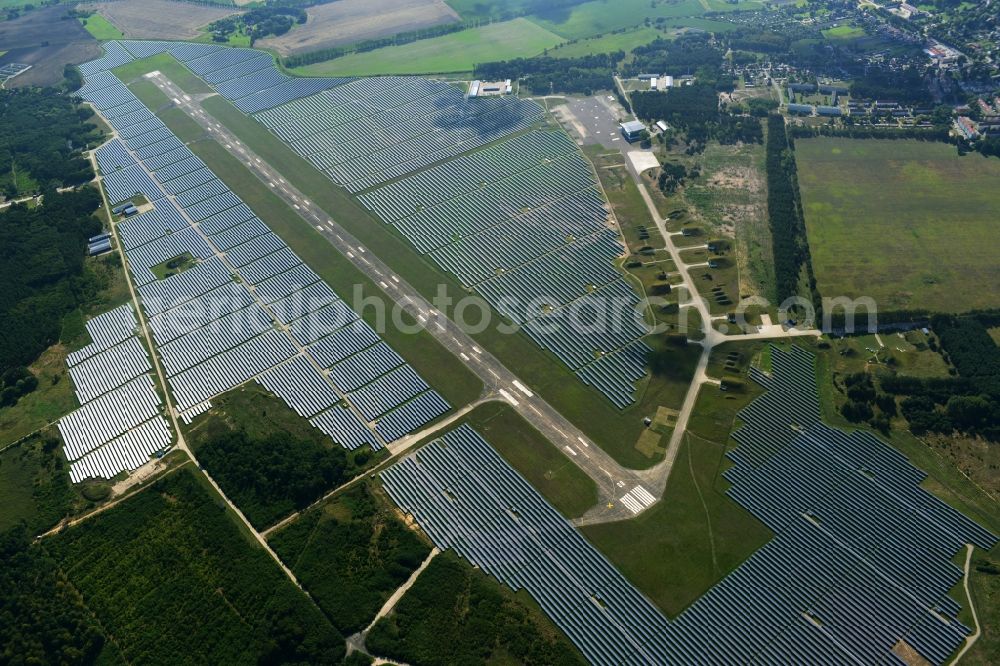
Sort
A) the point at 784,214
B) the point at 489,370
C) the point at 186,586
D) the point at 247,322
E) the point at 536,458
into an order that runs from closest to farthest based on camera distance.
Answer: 1. the point at 186,586
2. the point at 536,458
3. the point at 489,370
4. the point at 247,322
5. the point at 784,214

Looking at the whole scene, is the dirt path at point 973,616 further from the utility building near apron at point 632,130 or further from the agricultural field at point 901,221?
the utility building near apron at point 632,130

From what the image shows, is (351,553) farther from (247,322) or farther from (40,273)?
(40,273)

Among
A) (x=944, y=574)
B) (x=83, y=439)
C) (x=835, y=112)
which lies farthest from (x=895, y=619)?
(x=835, y=112)

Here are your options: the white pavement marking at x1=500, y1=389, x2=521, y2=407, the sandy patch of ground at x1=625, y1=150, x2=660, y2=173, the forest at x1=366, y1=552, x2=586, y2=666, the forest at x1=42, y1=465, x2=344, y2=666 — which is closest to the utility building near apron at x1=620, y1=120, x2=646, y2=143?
the sandy patch of ground at x1=625, y1=150, x2=660, y2=173

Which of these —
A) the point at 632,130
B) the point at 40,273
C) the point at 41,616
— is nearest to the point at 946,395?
the point at 632,130

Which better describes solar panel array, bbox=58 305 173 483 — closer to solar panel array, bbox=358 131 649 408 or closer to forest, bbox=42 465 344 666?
forest, bbox=42 465 344 666

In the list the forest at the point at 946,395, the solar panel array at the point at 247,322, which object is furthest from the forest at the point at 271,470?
the forest at the point at 946,395

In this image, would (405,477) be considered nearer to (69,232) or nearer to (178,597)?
(178,597)
